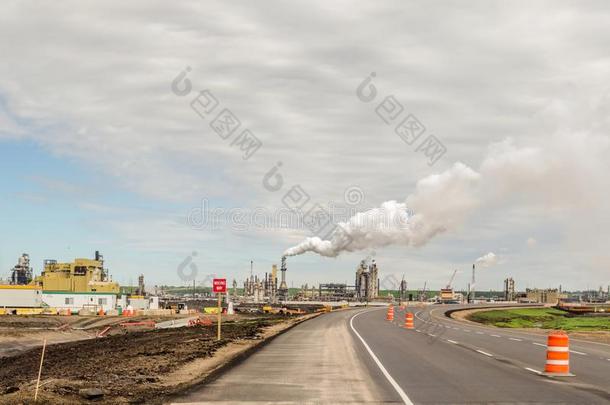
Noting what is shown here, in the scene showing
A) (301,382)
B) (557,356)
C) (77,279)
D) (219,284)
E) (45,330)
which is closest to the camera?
(301,382)

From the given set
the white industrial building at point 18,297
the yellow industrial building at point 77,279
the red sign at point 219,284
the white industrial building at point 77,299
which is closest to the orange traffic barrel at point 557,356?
the red sign at point 219,284

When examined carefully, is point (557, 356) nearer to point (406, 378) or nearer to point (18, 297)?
point (406, 378)

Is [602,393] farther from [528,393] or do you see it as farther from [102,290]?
[102,290]

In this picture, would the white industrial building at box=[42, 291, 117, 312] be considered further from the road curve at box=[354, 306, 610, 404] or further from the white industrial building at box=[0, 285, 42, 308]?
the road curve at box=[354, 306, 610, 404]

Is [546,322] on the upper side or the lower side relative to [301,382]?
lower

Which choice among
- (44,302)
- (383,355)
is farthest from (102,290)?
(383,355)

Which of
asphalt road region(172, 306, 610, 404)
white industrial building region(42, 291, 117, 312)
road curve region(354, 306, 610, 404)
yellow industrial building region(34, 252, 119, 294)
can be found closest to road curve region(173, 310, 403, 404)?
asphalt road region(172, 306, 610, 404)

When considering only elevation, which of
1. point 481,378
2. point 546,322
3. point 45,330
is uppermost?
point 481,378

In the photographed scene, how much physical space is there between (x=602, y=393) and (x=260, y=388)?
709cm

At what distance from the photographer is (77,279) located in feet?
468

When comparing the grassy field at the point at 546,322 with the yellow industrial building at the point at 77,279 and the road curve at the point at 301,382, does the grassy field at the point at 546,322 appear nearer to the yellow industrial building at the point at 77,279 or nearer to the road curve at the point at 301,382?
the road curve at the point at 301,382

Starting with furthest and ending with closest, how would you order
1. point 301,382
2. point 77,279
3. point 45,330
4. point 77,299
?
point 77,279 → point 77,299 → point 45,330 → point 301,382

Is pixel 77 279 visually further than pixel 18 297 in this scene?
Yes

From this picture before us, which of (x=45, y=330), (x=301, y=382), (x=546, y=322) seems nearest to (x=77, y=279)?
(x=45, y=330)
